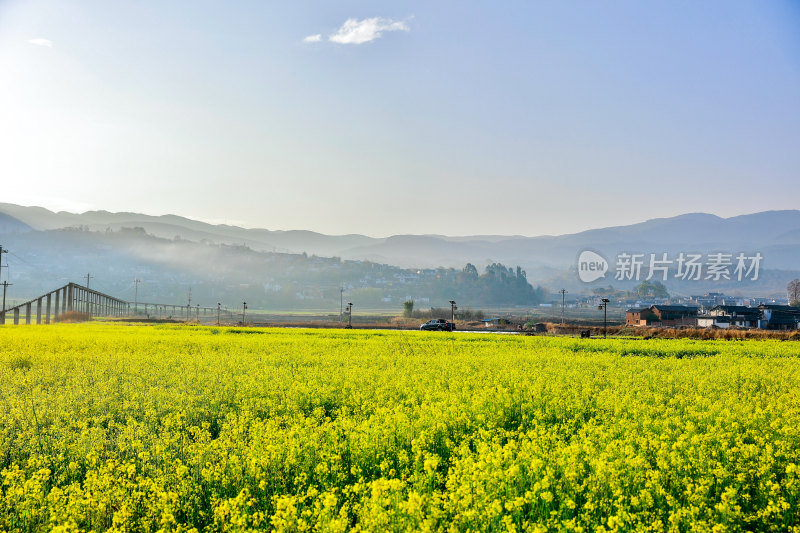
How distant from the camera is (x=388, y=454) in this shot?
9016mm

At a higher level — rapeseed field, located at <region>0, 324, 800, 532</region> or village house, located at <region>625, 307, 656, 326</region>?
rapeseed field, located at <region>0, 324, 800, 532</region>

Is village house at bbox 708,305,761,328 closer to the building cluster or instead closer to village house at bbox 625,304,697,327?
the building cluster

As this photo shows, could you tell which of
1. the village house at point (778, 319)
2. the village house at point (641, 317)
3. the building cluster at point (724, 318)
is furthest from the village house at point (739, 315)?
the village house at point (641, 317)

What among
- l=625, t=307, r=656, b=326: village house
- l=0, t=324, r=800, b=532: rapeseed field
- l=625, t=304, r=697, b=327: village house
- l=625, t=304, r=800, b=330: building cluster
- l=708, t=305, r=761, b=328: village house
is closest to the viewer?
l=0, t=324, r=800, b=532: rapeseed field

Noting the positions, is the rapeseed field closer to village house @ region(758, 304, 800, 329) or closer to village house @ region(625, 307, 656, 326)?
village house @ region(625, 307, 656, 326)

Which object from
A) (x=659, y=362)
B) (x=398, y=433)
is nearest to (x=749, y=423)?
(x=398, y=433)

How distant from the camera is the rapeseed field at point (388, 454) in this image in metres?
6.60

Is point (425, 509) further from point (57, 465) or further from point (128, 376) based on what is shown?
point (128, 376)

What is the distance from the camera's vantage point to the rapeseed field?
6598 mm

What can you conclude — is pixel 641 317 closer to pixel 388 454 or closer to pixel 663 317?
pixel 663 317

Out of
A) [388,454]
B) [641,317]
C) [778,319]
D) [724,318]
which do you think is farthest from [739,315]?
[388,454]

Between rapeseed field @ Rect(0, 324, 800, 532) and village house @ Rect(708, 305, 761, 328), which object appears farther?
village house @ Rect(708, 305, 761, 328)

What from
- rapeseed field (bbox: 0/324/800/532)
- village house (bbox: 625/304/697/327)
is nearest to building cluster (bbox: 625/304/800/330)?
village house (bbox: 625/304/697/327)

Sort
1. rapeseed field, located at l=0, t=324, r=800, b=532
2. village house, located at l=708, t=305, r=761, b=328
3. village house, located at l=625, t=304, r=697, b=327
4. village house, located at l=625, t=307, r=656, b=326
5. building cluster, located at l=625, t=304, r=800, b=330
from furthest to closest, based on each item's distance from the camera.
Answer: village house, located at l=625, t=307, r=656, b=326 → village house, located at l=625, t=304, r=697, b=327 → village house, located at l=708, t=305, r=761, b=328 → building cluster, located at l=625, t=304, r=800, b=330 → rapeseed field, located at l=0, t=324, r=800, b=532
